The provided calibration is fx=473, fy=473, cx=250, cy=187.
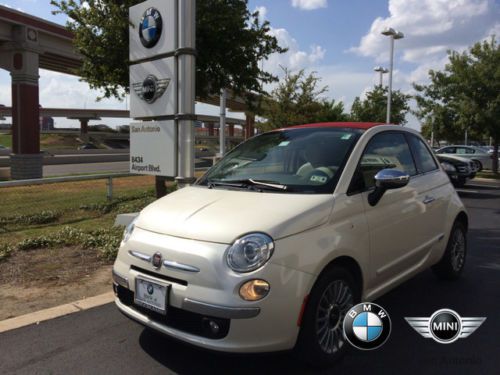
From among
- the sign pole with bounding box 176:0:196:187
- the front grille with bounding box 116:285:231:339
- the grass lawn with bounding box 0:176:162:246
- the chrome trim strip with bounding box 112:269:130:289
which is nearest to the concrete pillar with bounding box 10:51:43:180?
the grass lawn with bounding box 0:176:162:246

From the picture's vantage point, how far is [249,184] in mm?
3777

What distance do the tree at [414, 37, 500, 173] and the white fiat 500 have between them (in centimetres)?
1894

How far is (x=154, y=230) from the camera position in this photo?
3.29 m

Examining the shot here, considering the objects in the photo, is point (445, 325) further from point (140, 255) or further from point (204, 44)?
point (204, 44)

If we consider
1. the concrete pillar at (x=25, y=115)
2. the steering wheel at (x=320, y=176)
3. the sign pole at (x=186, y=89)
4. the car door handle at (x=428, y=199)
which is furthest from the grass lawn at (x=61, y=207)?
the concrete pillar at (x=25, y=115)

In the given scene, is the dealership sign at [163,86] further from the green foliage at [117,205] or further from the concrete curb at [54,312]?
the concrete curb at [54,312]

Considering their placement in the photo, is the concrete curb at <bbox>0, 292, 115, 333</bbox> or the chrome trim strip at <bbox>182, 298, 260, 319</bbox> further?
the concrete curb at <bbox>0, 292, 115, 333</bbox>

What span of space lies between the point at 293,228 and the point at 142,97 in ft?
16.9

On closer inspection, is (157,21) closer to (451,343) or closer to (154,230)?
(154,230)

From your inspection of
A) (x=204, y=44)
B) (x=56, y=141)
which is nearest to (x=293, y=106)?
(x=204, y=44)
